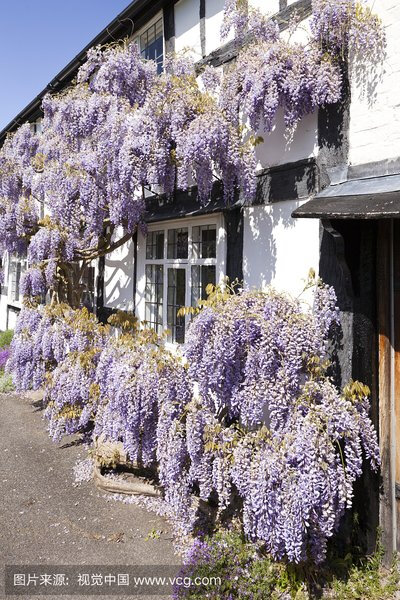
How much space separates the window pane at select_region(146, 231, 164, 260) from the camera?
287 inches

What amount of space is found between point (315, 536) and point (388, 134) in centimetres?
343

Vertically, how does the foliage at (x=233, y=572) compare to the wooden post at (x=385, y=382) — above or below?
below

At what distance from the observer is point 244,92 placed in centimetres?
497

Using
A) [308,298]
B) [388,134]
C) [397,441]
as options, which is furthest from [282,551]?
[388,134]

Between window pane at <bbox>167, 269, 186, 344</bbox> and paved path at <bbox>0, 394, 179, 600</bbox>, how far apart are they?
7.35 ft

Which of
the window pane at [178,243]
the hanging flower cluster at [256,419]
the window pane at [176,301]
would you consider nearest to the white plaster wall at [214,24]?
the window pane at [178,243]

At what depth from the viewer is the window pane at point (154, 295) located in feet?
24.2

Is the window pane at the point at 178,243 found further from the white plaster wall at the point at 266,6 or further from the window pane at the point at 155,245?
the white plaster wall at the point at 266,6

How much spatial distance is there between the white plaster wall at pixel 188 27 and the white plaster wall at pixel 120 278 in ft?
10.9

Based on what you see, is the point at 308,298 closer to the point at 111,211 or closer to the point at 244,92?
the point at 244,92

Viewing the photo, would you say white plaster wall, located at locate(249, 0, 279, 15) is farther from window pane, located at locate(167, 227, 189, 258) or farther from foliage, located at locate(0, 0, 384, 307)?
window pane, located at locate(167, 227, 189, 258)

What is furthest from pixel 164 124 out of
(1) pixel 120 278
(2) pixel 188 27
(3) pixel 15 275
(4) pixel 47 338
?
(3) pixel 15 275

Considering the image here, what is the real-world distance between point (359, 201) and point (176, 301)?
382cm

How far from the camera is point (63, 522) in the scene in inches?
181
